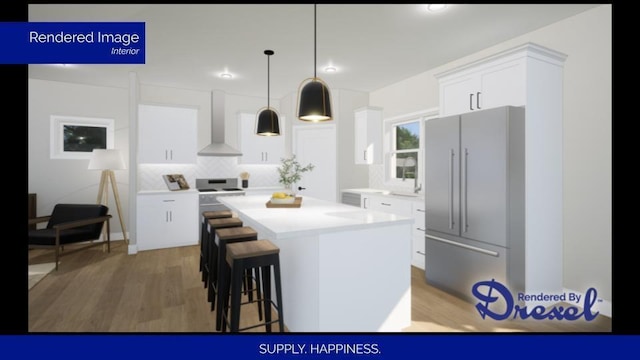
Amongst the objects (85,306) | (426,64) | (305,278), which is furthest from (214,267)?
(426,64)

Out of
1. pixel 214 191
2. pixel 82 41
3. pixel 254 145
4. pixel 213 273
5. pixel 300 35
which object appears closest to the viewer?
pixel 82 41

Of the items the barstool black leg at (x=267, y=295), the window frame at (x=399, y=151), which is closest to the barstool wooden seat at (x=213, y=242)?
the barstool black leg at (x=267, y=295)

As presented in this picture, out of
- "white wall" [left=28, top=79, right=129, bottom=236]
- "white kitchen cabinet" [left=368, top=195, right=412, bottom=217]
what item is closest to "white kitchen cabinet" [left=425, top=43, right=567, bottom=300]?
"white kitchen cabinet" [left=368, top=195, right=412, bottom=217]

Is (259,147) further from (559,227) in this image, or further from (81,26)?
(559,227)

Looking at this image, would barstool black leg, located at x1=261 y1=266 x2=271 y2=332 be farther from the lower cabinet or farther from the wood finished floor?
the lower cabinet

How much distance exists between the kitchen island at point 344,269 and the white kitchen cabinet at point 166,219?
309cm

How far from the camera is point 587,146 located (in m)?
2.78

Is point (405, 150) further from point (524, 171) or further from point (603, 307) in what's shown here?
point (603, 307)

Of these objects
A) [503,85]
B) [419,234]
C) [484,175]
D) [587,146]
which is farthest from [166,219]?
[587,146]

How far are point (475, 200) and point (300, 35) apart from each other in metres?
2.41

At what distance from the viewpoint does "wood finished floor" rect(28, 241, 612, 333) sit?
246cm

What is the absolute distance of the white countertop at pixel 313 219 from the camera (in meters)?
1.87

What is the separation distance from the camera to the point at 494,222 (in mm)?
2701

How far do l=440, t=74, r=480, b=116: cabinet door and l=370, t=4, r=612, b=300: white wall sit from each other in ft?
2.59
